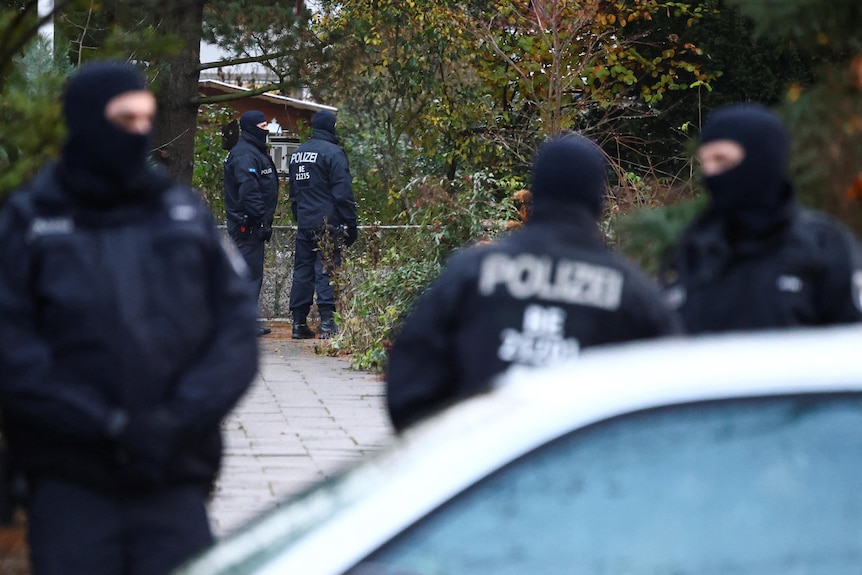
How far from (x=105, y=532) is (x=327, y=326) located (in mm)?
10508

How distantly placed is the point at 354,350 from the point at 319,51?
3081 mm

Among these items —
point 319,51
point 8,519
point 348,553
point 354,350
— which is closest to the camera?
point 348,553

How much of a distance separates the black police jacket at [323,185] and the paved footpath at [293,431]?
1.67m

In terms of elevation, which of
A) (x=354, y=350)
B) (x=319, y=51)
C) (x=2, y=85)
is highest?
(x=319, y=51)

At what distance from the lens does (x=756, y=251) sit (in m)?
3.83

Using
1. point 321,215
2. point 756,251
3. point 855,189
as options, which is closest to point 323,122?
point 321,215

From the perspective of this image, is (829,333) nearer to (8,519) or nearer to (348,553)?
(348,553)

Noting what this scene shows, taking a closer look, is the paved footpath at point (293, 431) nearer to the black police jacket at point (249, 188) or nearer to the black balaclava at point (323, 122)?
the black police jacket at point (249, 188)

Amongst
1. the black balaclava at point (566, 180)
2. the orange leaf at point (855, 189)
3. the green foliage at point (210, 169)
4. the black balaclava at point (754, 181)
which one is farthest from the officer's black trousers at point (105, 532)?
the green foliage at point (210, 169)

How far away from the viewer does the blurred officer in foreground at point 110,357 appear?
336 cm

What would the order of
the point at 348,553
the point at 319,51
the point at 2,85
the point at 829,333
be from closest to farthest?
the point at 348,553 < the point at 829,333 < the point at 2,85 < the point at 319,51

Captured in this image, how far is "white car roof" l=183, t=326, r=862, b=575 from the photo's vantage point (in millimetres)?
2332

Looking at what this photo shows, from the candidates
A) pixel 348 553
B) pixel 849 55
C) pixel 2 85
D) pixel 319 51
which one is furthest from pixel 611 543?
pixel 319 51

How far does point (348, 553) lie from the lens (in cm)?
231
